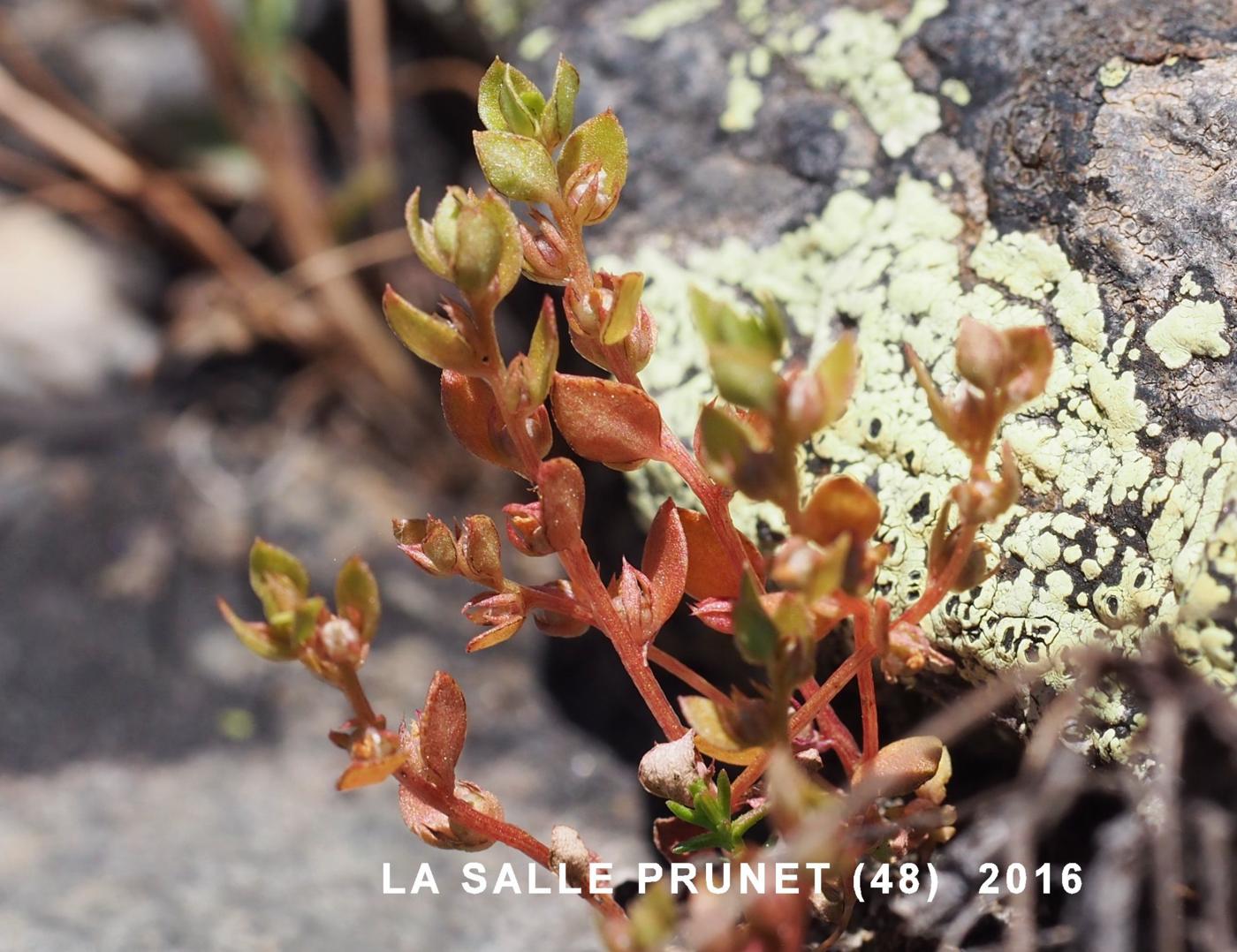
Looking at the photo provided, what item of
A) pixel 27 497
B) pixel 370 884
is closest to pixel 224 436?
pixel 27 497

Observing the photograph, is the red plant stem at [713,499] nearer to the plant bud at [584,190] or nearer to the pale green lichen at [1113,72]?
the plant bud at [584,190]

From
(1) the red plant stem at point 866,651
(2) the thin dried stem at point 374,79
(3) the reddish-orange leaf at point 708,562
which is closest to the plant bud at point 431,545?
(3) the reddish-orange leaf at point 708,562

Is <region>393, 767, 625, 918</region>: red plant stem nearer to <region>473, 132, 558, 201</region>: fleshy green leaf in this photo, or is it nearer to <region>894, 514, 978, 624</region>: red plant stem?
<region>894, 514, 978, 624</region>: red plant stem

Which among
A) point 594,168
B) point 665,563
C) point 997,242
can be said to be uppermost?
point 997,242

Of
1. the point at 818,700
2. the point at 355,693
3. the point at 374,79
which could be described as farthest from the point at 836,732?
the point at 374,79

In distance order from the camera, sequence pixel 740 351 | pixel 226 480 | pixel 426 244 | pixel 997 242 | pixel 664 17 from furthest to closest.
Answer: pixel 226 480 < pixel 664 17 < pixel 997 242 < pixel 426 244 < pixel 740 351

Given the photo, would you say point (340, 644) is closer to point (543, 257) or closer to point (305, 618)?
point (305, 618)
